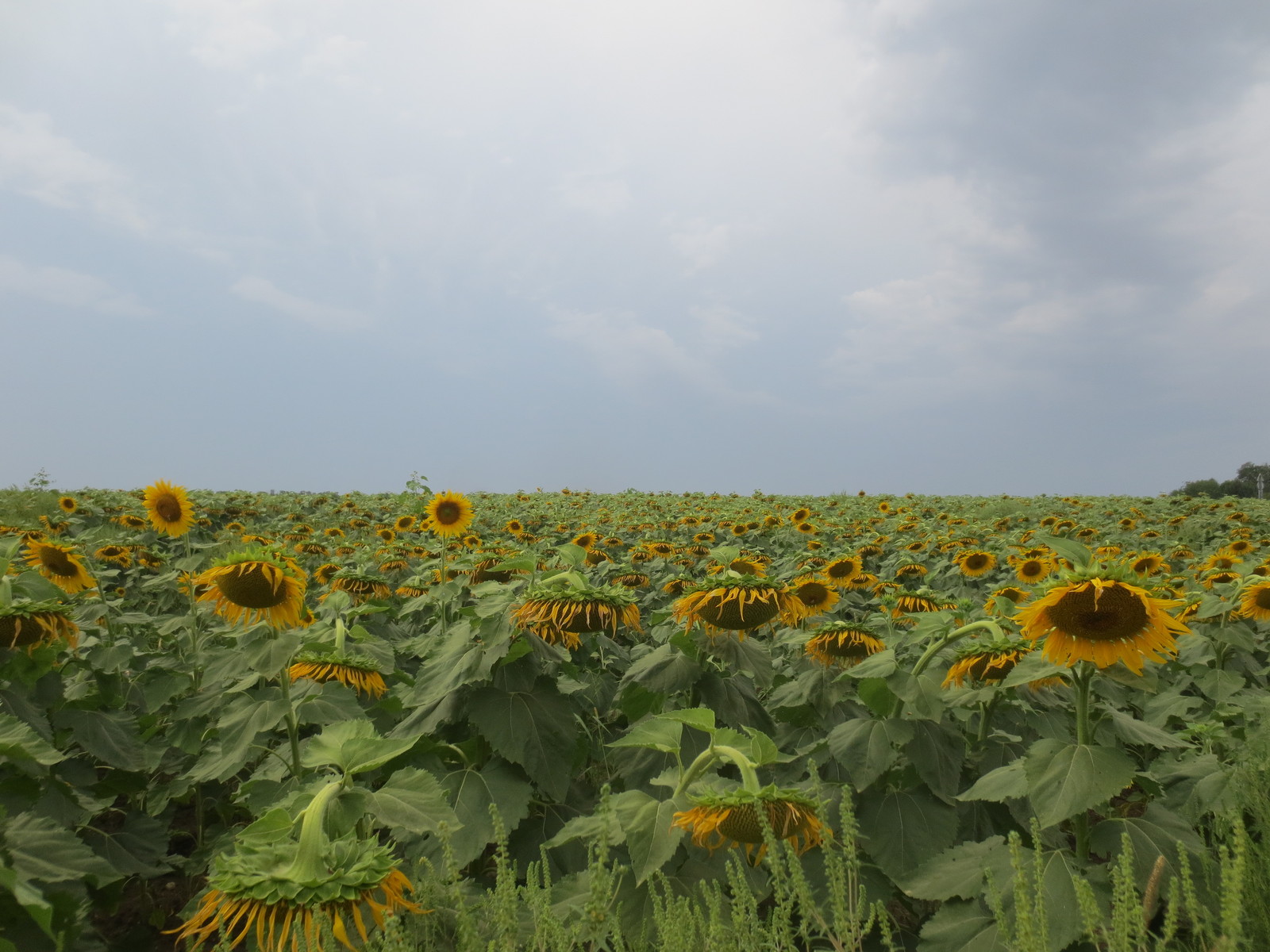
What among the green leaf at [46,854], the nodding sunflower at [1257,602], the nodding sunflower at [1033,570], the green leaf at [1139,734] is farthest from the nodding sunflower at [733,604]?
the nodding sunflower at [1033,570]

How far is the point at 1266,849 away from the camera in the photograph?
1994 millimetres

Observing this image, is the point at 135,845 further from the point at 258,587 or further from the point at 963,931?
the point at 963,931

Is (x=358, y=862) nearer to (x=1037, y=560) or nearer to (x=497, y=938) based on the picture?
(x=497, y=938)

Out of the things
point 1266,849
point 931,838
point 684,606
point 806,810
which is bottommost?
point 931,838

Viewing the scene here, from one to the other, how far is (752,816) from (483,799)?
1.03 metres

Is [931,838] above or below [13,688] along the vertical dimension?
below

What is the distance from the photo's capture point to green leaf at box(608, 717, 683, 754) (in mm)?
1920

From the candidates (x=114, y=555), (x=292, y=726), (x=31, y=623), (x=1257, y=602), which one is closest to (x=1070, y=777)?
(x=292, y=726)

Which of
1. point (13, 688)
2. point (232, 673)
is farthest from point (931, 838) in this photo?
point (13, 688)

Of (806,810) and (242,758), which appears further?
(242,758)

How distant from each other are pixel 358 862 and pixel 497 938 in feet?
1.27

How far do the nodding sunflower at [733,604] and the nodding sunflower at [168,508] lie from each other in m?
4.37

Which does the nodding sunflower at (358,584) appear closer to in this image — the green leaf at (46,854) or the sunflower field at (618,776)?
the sunflower field at (618,776)

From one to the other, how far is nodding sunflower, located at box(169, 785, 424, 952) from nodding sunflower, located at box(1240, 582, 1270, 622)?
555cm
